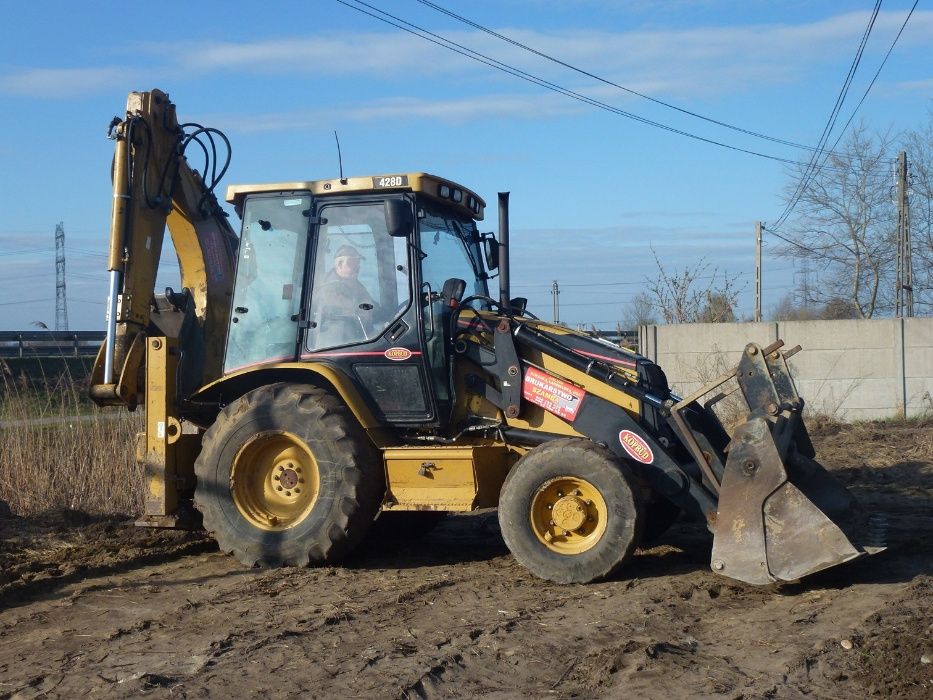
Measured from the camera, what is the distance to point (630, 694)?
466 centimetres

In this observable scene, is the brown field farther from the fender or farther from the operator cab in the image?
the operator cab

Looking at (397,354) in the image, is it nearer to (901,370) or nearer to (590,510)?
(590,510)

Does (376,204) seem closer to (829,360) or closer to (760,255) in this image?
(829,360)

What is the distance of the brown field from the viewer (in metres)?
4.82

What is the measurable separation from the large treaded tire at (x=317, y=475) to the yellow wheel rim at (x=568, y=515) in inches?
47.2

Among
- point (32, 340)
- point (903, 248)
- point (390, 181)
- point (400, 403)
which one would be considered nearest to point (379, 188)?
point (390, 181)

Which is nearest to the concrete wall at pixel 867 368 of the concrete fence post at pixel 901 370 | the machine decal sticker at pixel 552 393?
the concrete fence post at pixel 901 370

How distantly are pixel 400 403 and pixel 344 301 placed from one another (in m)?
0.82

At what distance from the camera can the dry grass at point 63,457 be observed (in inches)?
381

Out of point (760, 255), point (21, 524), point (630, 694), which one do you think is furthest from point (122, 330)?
point (760, 255)

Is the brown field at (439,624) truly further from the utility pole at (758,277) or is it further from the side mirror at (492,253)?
the utility pole at (758,277)

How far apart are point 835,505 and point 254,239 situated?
4.40 metres

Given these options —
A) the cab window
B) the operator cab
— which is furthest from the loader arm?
the cab window

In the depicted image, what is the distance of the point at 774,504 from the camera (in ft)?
19.9
